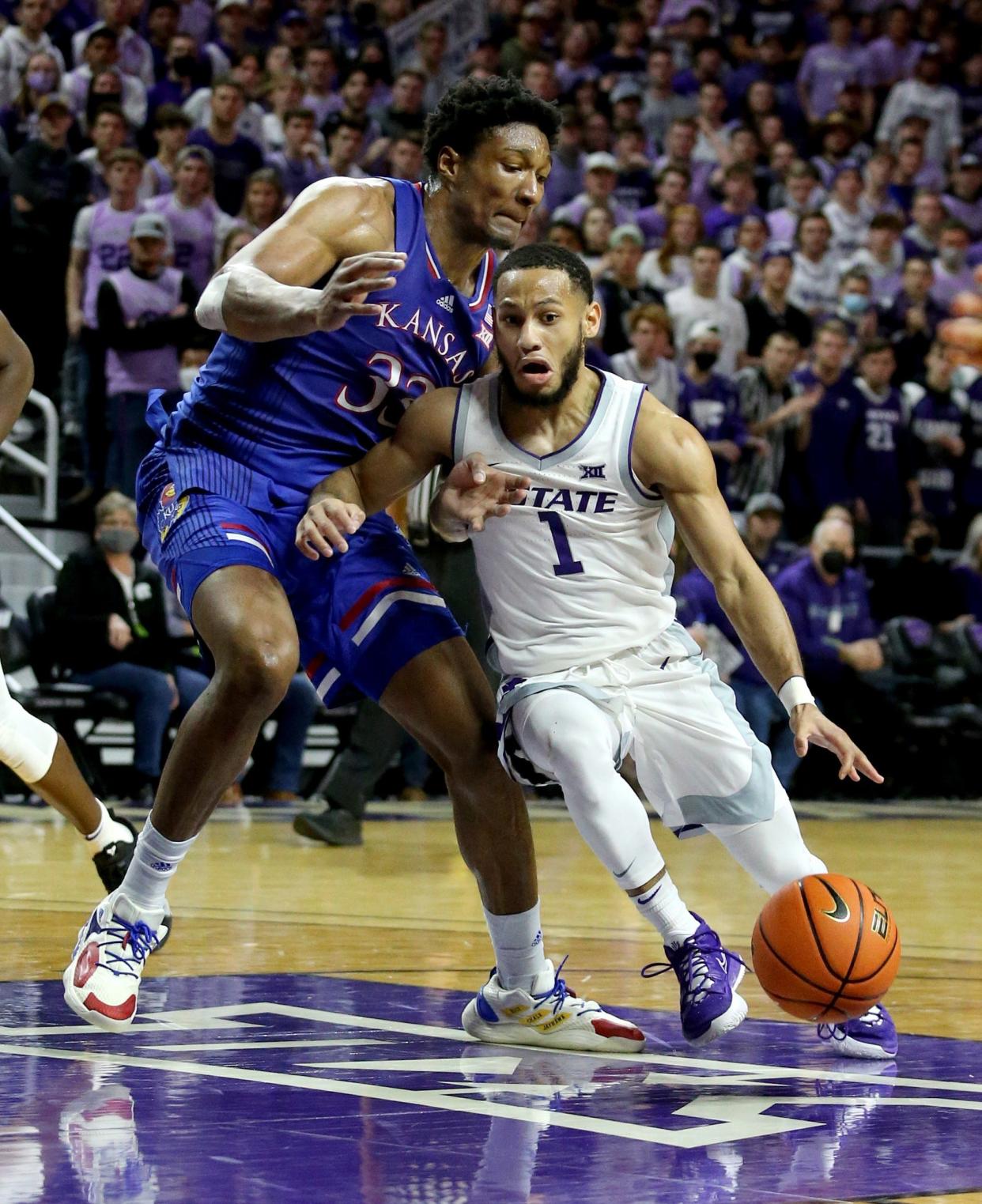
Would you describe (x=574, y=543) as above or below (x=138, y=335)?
above

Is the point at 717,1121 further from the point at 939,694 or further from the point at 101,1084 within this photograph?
the point at 939,694

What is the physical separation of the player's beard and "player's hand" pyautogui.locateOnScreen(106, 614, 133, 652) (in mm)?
5715

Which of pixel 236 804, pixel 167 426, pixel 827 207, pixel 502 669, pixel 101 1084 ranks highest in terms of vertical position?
pixel 167 426

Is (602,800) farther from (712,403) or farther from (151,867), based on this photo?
(712,403)

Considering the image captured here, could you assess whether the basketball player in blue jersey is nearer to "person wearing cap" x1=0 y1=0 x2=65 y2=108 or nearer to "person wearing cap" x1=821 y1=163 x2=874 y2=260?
"person wearing cap" x1=0 y1=0 x2=65 y2=108

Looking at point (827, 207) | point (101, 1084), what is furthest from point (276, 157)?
point (101, 1084)

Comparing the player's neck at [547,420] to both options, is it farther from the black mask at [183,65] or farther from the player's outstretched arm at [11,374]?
the black mask at [183,65]

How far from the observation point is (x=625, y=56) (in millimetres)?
15180

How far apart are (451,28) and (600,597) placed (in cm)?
1155

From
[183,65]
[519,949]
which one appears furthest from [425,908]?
[183,65]

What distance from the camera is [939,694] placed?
1166cm

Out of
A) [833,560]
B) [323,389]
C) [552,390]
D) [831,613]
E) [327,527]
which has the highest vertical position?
[552,390]

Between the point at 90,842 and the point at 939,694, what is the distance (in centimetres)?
755

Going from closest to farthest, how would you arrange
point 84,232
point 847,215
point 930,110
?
1. point 84,232
2. point 847,215
3. point 930,110
